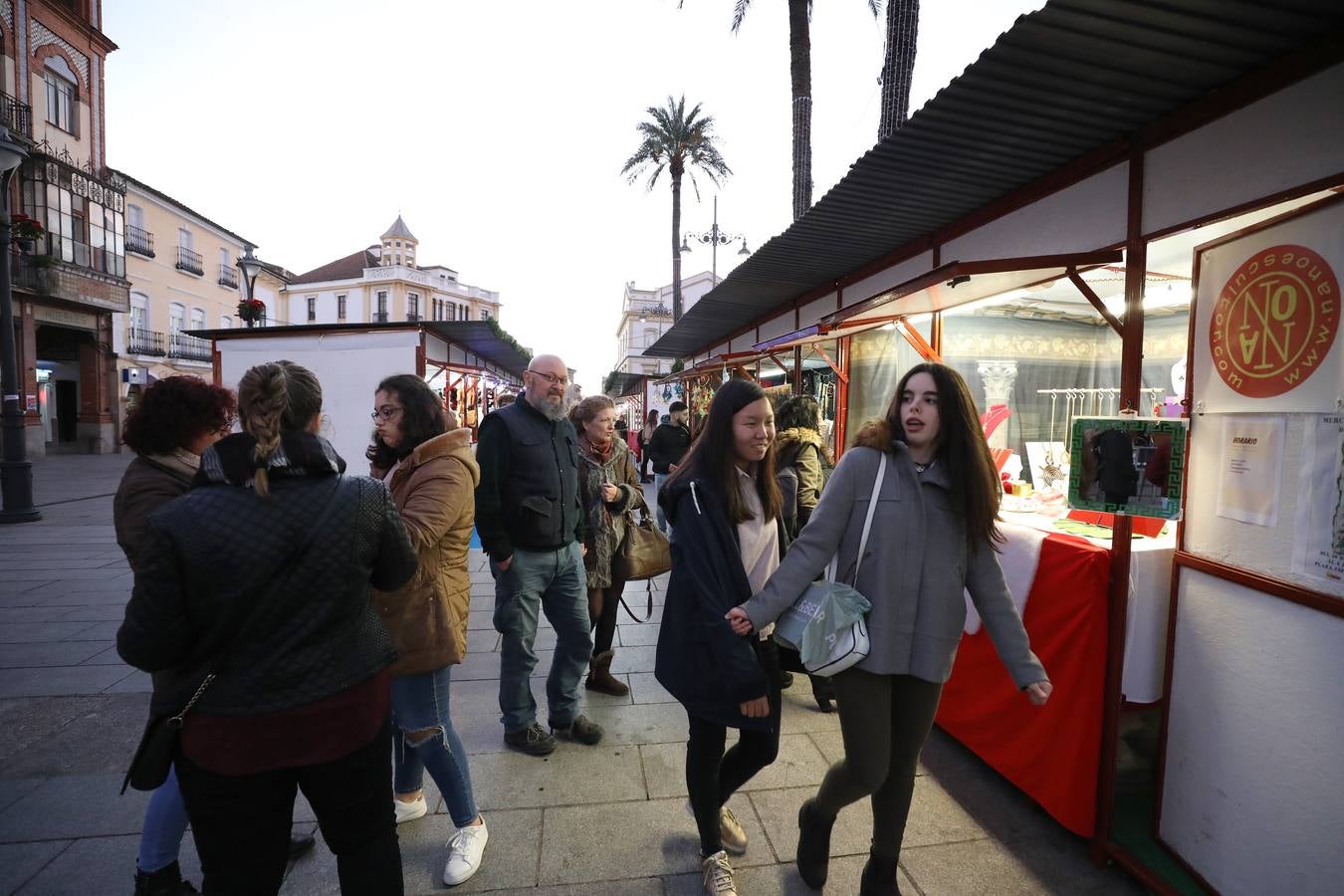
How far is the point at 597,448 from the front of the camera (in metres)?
4.10

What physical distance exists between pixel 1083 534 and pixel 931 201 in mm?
2277

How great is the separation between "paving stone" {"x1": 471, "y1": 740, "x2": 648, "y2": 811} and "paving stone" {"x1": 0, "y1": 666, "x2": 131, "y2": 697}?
108 inches

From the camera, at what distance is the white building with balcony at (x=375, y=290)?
181 ft

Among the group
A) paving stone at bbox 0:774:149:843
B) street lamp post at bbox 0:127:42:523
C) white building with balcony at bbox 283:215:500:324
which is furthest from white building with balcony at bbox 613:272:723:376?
paving stone at bbox 0:774:149:843

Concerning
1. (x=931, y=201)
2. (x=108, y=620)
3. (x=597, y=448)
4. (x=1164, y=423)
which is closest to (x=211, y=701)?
(x=597, y=448)

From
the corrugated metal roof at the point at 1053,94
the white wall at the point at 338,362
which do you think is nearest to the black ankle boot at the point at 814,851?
the corrugated metal roof at the point at 1053,94

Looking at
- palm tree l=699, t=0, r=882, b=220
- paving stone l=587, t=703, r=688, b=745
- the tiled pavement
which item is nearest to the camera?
the tiled pavement

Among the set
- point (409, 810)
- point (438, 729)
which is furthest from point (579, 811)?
point (438, 729)

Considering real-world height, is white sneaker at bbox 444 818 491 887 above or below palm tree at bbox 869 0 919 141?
below

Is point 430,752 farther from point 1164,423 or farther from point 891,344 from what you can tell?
point 891,344

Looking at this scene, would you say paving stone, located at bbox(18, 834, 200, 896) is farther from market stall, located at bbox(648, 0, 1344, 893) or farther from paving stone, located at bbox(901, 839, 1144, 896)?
market stall, located at bbox(648, 0, 1344, 893)

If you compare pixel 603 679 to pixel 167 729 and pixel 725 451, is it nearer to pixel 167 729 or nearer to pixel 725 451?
pixel 725 451

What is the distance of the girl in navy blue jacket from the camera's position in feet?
6.89

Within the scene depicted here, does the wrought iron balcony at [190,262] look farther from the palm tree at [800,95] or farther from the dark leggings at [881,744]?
the dark leggings at [881,744]
